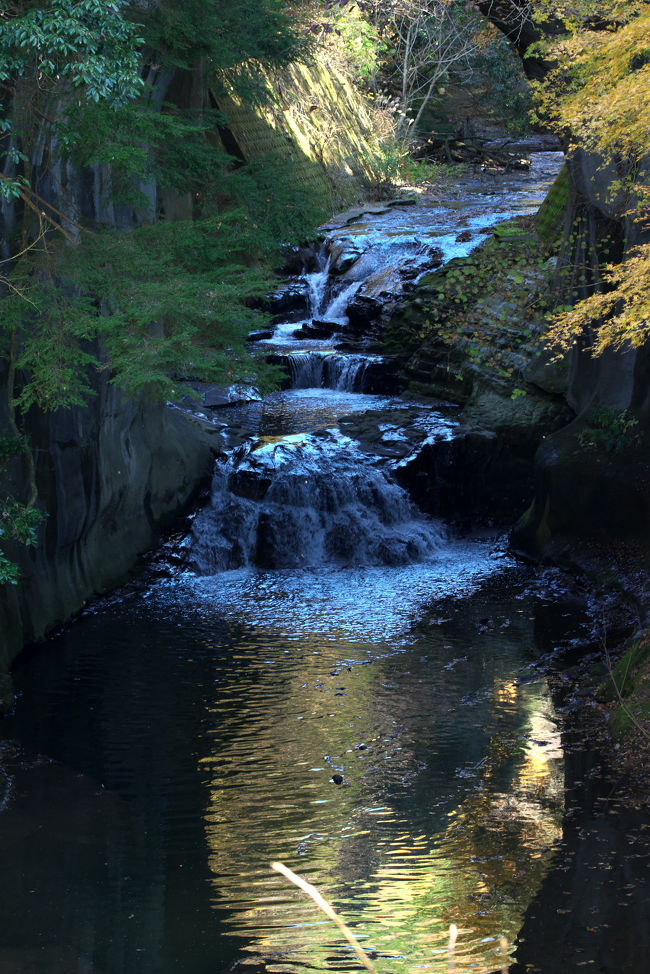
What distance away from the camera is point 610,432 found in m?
12.6

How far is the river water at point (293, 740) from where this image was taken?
538cm

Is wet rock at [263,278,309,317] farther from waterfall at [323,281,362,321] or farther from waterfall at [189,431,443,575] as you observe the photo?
waterfall at [189,431,443,575]

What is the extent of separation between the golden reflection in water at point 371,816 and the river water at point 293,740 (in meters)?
0.02

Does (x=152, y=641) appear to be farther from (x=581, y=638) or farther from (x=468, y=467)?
(x=468, y=467)

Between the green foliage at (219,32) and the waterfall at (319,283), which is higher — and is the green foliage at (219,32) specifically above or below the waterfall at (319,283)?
above

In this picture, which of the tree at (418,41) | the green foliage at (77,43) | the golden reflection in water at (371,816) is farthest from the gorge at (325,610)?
the tree at (418,41)

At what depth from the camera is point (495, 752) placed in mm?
7762

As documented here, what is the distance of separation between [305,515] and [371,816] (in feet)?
24.9

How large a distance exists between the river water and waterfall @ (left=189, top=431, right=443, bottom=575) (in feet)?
0.11

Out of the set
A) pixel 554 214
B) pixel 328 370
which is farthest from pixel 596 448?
pixel 554 214

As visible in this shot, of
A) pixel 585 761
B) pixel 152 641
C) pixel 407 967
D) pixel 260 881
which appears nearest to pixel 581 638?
pixel 585 761

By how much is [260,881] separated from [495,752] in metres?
2.53

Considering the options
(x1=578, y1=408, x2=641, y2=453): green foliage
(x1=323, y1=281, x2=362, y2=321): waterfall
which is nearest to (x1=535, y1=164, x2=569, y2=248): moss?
(x1=323, y1=281, x2=362, y2=321): waterfall

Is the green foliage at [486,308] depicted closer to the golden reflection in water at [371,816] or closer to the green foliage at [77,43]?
the golden reflection in water at [371,816]
